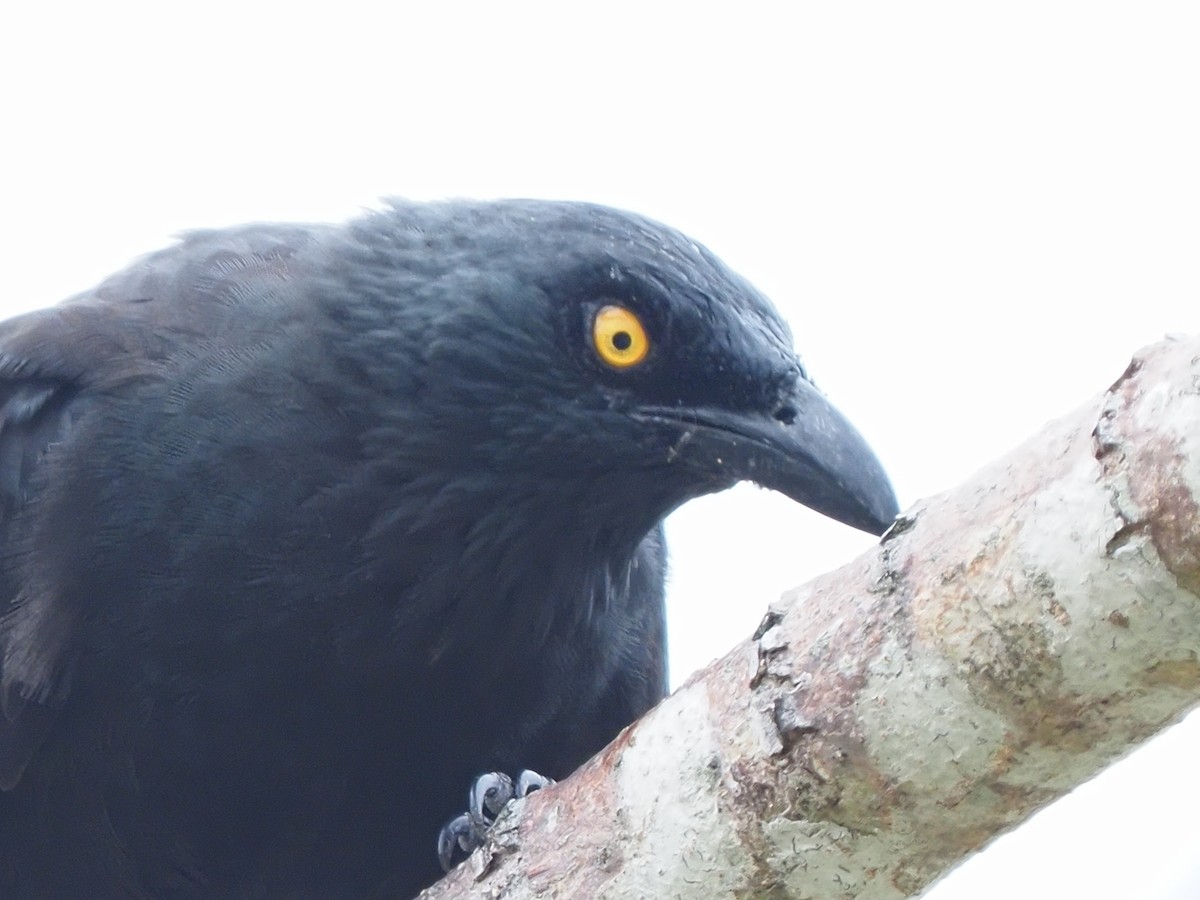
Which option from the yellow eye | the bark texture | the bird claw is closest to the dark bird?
the yellow eye

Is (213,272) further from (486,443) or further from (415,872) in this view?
(415,872)

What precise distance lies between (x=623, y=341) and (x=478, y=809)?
147cm

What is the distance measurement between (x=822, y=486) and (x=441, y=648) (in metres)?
1.25

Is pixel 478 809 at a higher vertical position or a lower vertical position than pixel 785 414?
lower

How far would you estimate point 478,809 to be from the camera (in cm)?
458

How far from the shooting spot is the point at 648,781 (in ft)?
10.3

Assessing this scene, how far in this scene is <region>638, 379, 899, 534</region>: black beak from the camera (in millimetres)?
4164

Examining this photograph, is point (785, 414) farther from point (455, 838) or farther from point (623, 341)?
point (455, 838)

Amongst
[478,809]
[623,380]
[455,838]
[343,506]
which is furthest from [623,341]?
[455,838]

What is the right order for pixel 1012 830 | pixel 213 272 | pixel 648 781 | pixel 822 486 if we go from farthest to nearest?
pixel 213 272 → pixel 822 486 → pixel 648 781 → pixel 1012 830

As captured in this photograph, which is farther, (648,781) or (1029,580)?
(648,781)

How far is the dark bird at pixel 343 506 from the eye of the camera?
4.32 meters

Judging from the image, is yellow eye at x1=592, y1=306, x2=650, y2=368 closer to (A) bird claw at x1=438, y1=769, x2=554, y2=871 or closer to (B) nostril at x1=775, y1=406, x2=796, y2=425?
(B) nostril at x1=775, y1=406, x2=796, y2=425

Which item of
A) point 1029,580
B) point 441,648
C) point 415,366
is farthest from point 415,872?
point 1029,580
